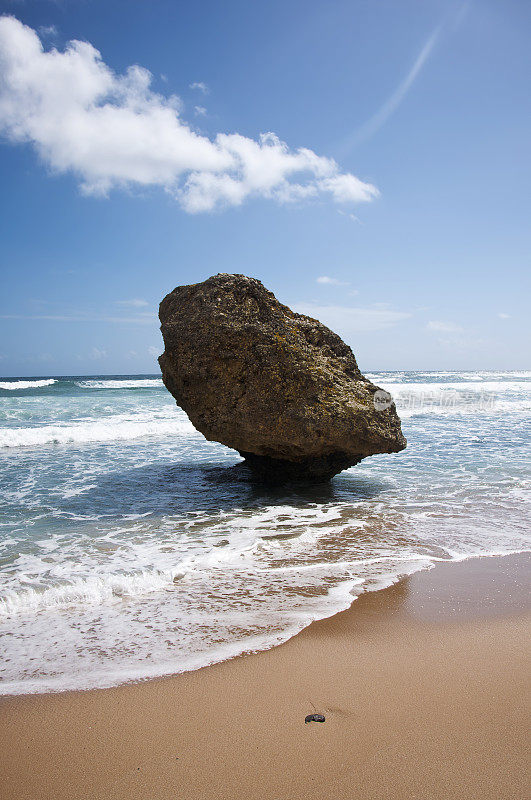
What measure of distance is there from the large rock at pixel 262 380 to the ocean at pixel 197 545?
92 centimetres

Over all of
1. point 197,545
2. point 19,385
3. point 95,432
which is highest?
point 19,385

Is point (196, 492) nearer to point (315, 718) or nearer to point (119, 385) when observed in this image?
point (315, 718)

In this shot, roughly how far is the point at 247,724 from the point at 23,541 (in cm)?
351

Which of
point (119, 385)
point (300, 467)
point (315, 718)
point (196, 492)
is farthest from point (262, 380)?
point (119, 385)

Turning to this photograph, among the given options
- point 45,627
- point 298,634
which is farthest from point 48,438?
point 298,634

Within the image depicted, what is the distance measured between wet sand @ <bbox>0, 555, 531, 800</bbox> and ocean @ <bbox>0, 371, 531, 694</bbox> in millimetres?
242

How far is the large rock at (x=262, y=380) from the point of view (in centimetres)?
626

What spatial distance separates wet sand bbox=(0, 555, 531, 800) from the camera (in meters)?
1.87

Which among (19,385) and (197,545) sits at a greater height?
(19,385)

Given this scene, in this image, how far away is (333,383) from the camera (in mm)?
6488

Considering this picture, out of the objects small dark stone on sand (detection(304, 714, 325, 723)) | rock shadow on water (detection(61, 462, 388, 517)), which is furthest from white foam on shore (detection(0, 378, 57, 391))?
small dark stone on sand (detection(304, 714, 325, 723))

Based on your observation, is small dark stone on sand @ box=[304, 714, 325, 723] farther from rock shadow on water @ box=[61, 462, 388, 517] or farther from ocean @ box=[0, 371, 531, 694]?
rock shadow on water @ box=[61, 462, 388, 517]

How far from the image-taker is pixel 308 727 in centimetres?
217

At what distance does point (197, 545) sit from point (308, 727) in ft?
8.91
